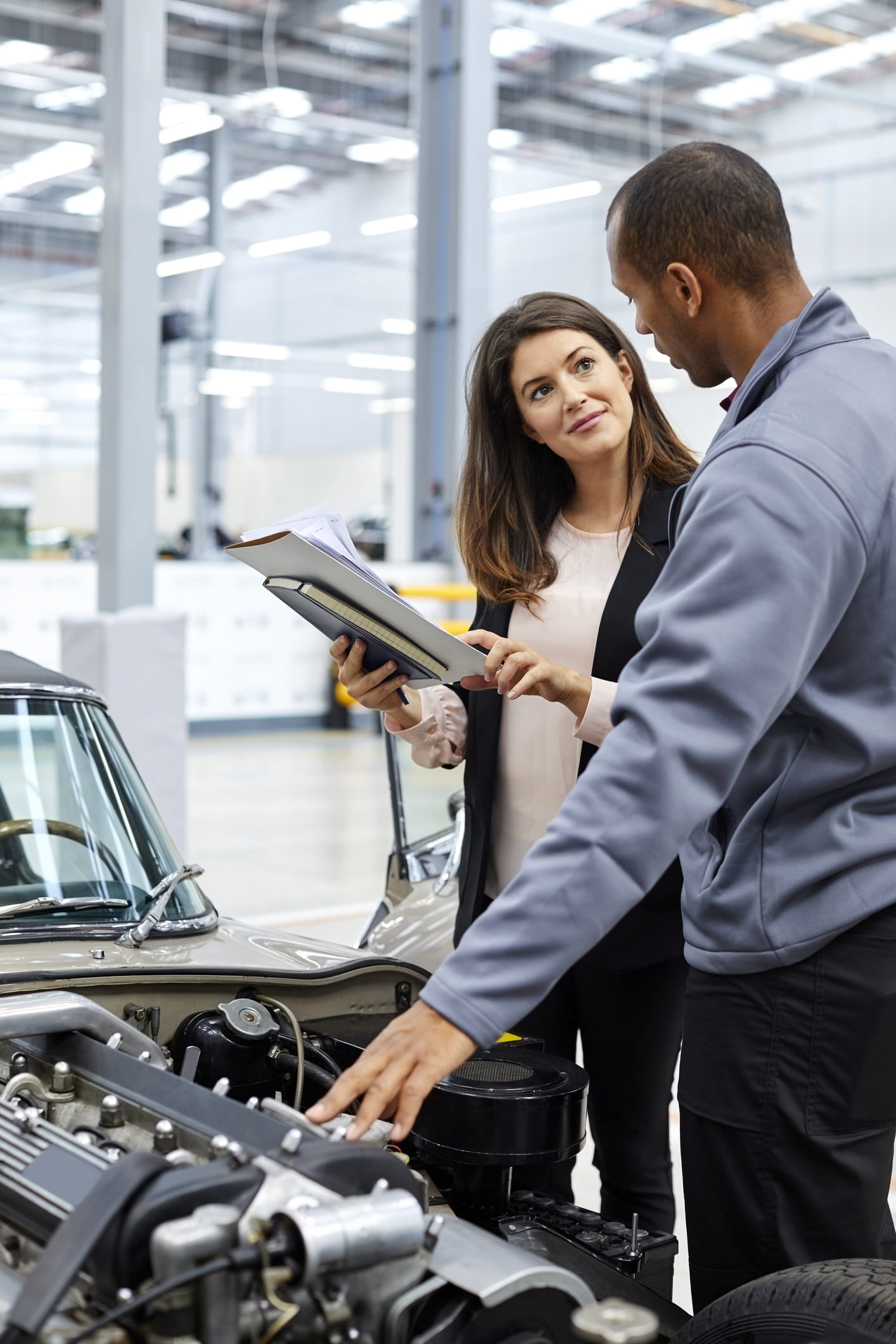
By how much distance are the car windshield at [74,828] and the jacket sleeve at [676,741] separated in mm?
1284

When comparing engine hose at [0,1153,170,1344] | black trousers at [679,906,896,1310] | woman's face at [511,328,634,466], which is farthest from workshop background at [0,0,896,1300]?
engine hose at [0,1153,170,1344]

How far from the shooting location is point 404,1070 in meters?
1.53

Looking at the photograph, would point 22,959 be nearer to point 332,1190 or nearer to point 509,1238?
point 509,1238

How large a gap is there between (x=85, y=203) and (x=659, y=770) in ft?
67.8

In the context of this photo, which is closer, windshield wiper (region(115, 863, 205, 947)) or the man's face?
the man's face

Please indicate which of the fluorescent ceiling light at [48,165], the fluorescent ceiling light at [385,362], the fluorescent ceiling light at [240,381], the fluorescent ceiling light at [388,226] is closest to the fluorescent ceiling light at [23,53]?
the fluorescent ceiling light at [48,165]

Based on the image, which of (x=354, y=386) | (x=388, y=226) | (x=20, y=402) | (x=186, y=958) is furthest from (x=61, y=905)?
(x=20, y=402)

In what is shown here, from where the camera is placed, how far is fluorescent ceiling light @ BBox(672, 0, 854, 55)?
14.5m

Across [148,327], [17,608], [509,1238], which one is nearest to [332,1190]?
[509,1238]

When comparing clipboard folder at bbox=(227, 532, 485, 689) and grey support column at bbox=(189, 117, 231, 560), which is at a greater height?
grey support column at bbox=(189, 117, 231, 560)

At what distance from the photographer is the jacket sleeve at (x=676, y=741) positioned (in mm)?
1521

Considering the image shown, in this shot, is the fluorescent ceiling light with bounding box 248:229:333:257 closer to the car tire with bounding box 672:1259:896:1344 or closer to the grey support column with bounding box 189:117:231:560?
the grey support column with bounding box 189:117:231:560

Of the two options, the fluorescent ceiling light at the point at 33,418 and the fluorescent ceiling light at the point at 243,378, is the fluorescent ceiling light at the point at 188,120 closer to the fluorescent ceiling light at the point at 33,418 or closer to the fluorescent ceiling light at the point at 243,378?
the fluorescent ceiling light at the point at 243,378

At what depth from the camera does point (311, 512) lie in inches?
95.8
